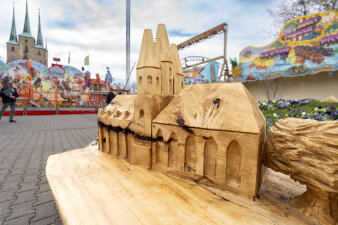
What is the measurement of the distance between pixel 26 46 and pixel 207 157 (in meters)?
50.2

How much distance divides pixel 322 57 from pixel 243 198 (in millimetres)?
11257

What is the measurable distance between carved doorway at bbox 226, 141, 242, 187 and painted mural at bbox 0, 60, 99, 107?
19.8 metres

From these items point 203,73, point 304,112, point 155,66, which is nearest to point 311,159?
point 155,66

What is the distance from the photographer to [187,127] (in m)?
1.02

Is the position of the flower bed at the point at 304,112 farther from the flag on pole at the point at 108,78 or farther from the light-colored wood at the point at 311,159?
the flag on pole at the point at 108,78

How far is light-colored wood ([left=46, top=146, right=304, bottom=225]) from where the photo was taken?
71 cm

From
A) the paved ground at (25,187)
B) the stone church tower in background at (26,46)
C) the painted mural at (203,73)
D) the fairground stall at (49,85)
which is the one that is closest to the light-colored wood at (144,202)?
the paved ground at (25,187)

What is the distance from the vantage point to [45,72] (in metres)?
18.0

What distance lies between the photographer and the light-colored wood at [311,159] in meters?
0.65

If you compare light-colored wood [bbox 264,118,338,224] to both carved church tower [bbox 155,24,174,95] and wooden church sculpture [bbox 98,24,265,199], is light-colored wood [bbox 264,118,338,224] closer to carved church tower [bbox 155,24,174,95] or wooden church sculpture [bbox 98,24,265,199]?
wooden church sculpture [bbox 98,24,265,199]

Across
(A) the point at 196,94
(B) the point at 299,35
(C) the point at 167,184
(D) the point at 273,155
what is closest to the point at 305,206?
(D) the point at 273,155

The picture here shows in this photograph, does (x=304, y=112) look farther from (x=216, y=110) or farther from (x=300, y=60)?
(x=300, y=60)

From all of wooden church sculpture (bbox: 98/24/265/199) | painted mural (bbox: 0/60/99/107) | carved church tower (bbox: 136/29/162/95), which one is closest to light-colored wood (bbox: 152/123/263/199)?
wooden church sculpture (bbox: 98/24/265/199)

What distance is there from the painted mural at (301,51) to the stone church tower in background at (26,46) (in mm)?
42731
